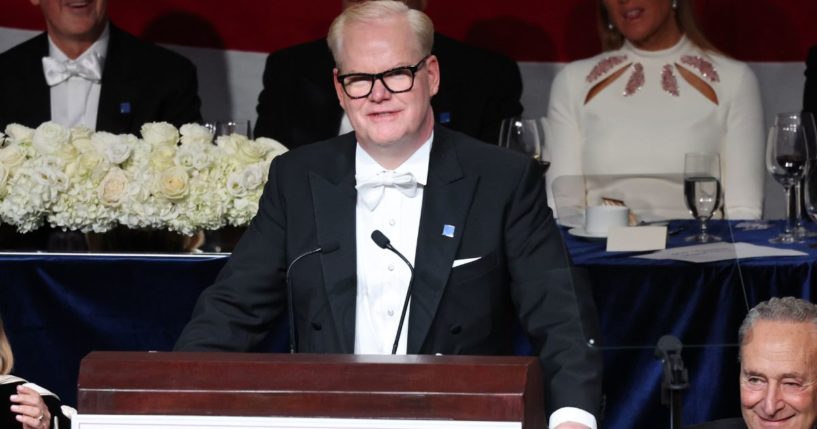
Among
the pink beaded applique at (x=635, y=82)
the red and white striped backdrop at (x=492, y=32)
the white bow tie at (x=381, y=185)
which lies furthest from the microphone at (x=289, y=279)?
the red and white striped backdrop at (x=492, y=32)

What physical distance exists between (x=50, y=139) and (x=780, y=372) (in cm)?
189

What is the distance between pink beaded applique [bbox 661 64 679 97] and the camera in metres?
Result: 4.26

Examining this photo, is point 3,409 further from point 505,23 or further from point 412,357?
point 505,23

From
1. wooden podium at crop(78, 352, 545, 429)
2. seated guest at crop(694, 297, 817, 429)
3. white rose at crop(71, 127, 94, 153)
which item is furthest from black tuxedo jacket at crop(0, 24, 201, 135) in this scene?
wooden podium at crop(78, 352, 545, 429)

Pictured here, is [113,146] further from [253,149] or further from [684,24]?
[684,24]

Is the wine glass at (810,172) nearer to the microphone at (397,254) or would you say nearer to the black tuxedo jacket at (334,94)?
the black tuxedo jacket at (334,94)

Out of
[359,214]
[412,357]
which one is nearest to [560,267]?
[359,214]

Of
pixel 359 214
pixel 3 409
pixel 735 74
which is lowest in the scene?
pixel 3 409

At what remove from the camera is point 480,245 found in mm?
2277

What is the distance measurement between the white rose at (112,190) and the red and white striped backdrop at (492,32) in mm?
1841

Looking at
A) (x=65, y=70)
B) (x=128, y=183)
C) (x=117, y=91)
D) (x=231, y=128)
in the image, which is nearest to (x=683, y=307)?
(x=128, y=183)

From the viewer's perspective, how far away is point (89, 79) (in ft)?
14.6

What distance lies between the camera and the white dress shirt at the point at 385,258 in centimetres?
227

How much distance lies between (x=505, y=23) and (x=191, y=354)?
3617 millimetres
